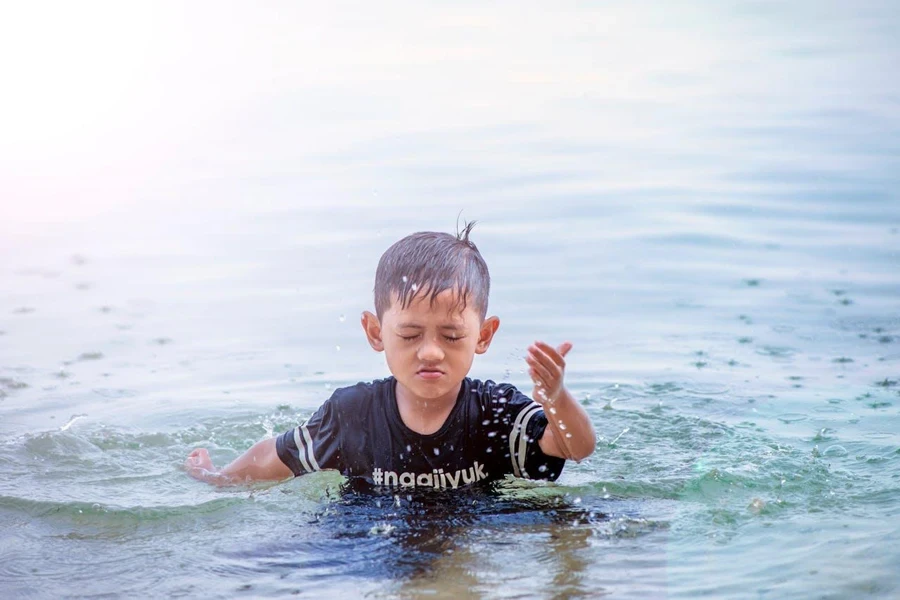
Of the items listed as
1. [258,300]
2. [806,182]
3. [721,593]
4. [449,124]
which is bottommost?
[721,593]

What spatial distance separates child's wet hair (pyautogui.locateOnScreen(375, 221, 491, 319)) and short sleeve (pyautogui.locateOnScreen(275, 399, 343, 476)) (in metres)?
0.50

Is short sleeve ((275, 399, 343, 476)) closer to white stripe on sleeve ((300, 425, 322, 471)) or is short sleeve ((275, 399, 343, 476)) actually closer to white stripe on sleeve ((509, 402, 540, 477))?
white stripe on sleeve ((300, 425, 322, 471))

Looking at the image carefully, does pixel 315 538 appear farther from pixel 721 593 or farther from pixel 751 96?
pixel 751 96

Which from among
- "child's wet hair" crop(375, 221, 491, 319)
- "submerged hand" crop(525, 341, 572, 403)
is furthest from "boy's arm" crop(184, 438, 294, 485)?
"submerged hand" crop(525, 341, 572, 403)

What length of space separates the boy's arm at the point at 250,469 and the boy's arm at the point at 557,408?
3.66ft

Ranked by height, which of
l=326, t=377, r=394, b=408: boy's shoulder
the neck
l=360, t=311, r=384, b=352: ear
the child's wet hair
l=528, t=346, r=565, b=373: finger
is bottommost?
the neck

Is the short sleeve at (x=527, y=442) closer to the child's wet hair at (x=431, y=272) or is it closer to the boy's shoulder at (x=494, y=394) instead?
the boy's shoulder at (x=494, y=394)

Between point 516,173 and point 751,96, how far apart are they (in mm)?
4803

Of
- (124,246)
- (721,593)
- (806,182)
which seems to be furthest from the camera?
(806,182)

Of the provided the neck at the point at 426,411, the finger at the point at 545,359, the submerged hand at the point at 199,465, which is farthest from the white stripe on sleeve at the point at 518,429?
the submerged hand at the point at 199,465

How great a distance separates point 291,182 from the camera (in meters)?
11.6

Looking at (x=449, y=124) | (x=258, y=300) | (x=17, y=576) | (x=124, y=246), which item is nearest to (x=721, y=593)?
(x=17, y=576)

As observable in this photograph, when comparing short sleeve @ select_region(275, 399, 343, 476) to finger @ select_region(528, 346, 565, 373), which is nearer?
finger @ select_region(528, 346, 565, 373)

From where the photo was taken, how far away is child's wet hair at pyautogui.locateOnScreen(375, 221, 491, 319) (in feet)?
14.7
